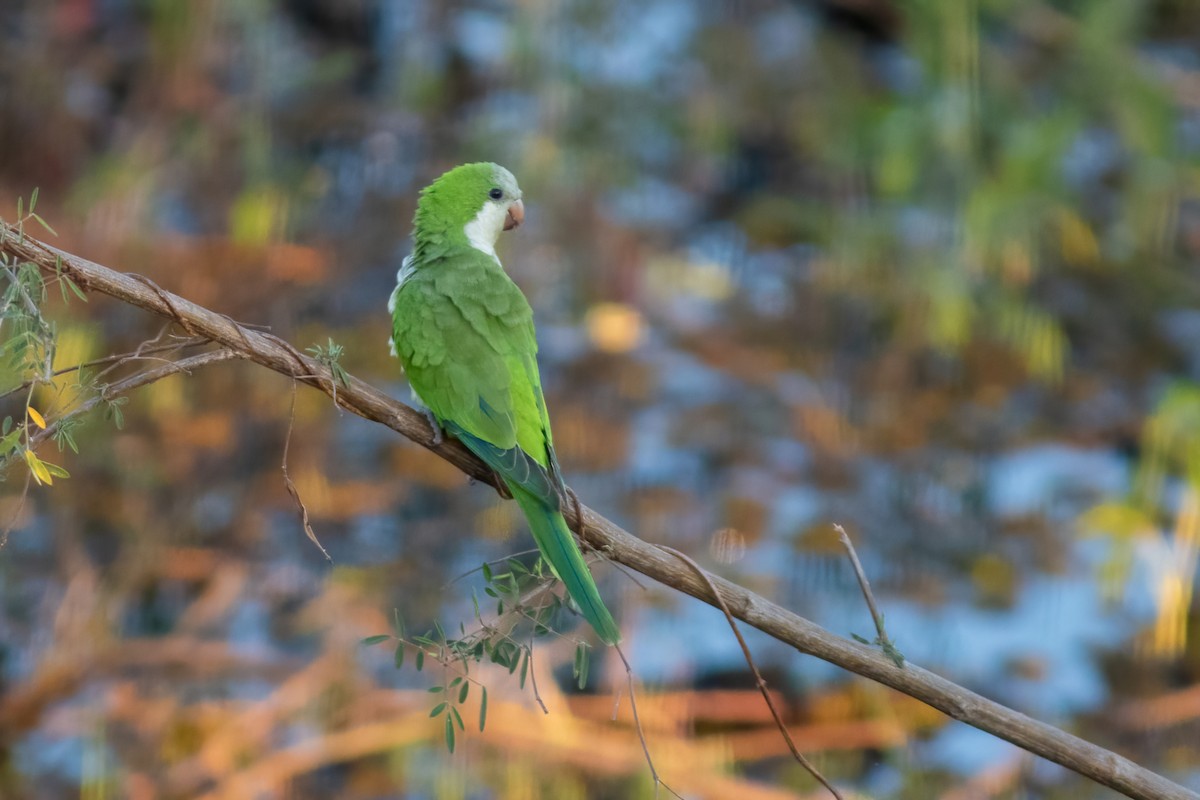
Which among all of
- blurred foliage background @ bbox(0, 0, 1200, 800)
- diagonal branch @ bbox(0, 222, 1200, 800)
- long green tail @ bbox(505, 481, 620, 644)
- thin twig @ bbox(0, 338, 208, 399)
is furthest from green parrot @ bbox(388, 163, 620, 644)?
blurred foliage background @ bbox(0, 0, 1200, 800)

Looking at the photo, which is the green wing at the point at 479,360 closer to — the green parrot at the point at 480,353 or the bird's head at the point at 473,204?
the green parrot at the point at 480,353

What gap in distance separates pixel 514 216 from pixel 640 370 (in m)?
2.65

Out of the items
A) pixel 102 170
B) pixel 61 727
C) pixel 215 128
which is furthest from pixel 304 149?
pixel 61 727

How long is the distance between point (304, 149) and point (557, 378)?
1478 mm

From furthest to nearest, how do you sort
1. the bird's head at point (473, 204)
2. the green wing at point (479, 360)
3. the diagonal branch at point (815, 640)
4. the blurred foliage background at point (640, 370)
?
the blurred foliage background at point (640, 370)
the bird's head at point (473, 204)
the green wing at point (479, 360)
the diagonal branch at point (815, 640)

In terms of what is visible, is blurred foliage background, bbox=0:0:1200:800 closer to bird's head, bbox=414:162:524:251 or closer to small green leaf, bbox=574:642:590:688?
bird's head, bbox=414:162:524:251

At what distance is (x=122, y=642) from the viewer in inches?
182

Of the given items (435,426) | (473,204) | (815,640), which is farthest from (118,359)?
(473,204)

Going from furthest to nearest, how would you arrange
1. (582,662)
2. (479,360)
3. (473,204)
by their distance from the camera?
(473,204) → (479,360) → (582,662)

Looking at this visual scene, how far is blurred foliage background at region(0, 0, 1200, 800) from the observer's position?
180 inches

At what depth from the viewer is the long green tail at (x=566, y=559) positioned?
1.75m

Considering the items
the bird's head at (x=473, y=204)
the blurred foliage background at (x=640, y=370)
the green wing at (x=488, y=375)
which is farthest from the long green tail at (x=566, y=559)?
the blurred foliage background at (x=640, y=370)

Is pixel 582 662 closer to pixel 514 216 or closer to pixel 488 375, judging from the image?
pixel 488 375

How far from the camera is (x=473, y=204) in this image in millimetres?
2611
